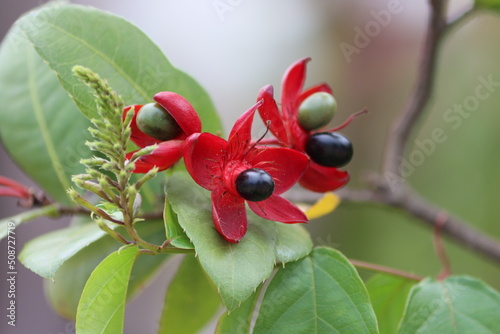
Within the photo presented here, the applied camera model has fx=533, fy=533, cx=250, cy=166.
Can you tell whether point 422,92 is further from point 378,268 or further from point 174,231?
point 174,231

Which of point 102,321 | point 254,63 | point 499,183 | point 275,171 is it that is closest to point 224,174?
point 275,171

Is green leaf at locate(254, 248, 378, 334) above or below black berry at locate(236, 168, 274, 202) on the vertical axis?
below

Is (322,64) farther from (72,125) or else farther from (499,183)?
(72,125)

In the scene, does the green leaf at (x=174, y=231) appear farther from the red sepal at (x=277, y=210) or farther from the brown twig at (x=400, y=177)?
the brown twig at (x=400, y=177)

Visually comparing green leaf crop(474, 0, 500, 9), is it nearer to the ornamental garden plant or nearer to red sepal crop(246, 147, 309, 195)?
the ornamental garden plant

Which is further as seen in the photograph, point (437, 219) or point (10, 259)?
point (437, 219)

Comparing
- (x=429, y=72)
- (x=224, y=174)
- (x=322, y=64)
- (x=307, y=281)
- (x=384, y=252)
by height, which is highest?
(x=224, y=174)

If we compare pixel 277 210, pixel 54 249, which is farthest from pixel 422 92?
pixel 54 249

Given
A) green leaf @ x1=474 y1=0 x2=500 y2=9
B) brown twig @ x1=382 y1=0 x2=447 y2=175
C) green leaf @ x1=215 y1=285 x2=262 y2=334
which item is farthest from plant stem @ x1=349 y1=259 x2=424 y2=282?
green leaf @ x1=474 y1=0 x2=500 y2=9

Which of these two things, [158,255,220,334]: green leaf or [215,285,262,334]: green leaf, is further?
[158,255,220,334]: green leaf
